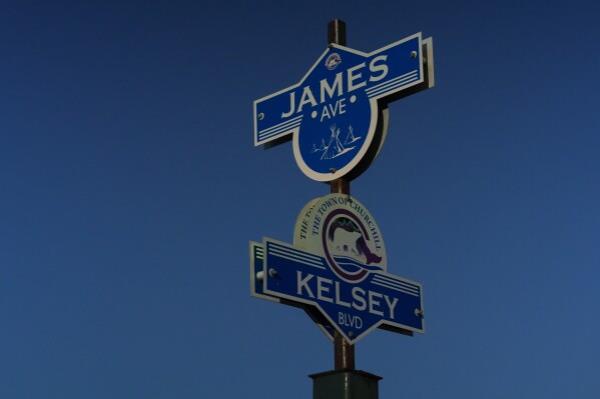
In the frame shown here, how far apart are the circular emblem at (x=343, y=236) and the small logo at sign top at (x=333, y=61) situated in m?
1.47

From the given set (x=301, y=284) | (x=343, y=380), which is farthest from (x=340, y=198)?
(x=343, y=380)

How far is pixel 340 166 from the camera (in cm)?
1152

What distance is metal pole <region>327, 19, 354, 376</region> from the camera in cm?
1044

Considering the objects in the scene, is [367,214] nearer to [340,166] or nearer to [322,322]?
[340,166]

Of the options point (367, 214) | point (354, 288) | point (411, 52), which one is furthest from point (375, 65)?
point (354, 288)

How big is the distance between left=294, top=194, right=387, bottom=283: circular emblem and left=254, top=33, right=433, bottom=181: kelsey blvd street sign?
45cm

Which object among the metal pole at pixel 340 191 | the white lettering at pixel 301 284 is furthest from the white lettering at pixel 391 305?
the white lettering at pixel 301 284

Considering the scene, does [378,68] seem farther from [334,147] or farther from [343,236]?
[343,236]

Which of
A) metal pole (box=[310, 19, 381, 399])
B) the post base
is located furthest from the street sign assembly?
the post base

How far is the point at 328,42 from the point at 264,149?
4.13 feet

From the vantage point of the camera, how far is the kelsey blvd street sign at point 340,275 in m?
10.3

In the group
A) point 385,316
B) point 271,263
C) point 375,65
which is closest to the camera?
point 271,263

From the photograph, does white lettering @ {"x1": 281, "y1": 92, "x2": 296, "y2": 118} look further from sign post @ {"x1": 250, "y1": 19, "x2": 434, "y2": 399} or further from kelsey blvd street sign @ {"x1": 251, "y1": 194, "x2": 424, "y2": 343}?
kelsey blvd street sign @ {"x1": 251, "y1": 194, "x2": 424, "y2": 343}

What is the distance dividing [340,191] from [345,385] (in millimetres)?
2110
